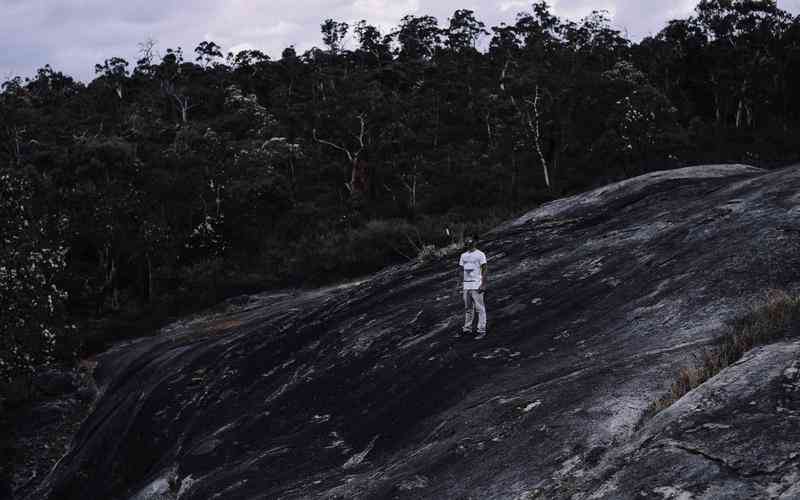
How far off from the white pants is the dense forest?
2171 centimetres

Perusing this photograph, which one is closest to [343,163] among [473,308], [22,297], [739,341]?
[22,297]

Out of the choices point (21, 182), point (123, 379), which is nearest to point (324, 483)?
point (123, 379)

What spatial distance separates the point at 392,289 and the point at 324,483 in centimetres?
895

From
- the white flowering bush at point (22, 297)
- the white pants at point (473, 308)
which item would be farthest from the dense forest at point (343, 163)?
the white pants at point (473, 308)

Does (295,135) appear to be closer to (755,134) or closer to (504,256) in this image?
(755,134)

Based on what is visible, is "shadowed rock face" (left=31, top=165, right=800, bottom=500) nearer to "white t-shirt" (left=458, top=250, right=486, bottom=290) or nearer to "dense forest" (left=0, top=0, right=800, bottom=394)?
"white t-shirt" (left=458, top=250, right=486, bottom=290)

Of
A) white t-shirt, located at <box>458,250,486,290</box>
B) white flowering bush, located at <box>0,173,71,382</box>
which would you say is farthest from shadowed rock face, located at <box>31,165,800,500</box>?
white flowering bush, located at <box>0,173,71,382</box>

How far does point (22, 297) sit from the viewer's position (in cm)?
2770

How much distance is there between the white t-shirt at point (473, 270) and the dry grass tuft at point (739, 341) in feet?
15.4

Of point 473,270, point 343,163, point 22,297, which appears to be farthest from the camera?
point 343,163

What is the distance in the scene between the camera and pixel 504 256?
57.6 ft

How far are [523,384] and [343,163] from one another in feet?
182

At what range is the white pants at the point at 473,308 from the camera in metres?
12.4

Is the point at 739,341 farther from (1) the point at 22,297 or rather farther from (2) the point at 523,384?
(1) the point at 22,297
